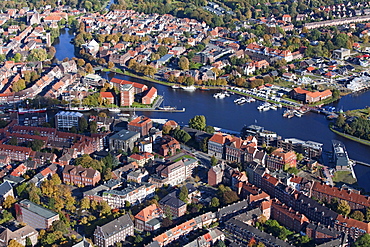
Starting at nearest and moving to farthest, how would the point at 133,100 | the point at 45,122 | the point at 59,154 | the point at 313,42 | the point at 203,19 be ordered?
1. the point at 59,154
2. the point at 45,122
3. the point at 133,100
4. the point at 313,42
5. the point at 203,19

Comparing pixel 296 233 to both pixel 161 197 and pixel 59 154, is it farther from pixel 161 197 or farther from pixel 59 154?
pixel 59 154

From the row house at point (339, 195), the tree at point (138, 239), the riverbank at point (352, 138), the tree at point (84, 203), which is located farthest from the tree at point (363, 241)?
the riverbank at point (352, 138)

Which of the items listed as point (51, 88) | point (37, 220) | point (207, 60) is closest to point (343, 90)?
point (207, 60)

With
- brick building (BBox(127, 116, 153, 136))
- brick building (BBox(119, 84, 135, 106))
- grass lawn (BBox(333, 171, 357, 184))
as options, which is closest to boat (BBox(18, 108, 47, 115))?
brick building (BBox(119, 84, 135, 106))

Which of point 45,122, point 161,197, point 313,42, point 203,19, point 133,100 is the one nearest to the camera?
point 161,197

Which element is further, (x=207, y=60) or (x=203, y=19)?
(x=203, y=19)

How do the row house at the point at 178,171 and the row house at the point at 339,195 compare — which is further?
the row house at the point at 178,171

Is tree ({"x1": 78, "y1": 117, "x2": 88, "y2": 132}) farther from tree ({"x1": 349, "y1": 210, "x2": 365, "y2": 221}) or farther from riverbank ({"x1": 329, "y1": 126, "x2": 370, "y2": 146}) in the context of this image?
tree ({"x1": 349, "y1": 210, "x2": 365, "y2": 221})

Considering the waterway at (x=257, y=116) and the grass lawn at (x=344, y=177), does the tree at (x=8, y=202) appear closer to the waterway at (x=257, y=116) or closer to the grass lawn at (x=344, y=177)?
the waterway at (x=257, y=116)
